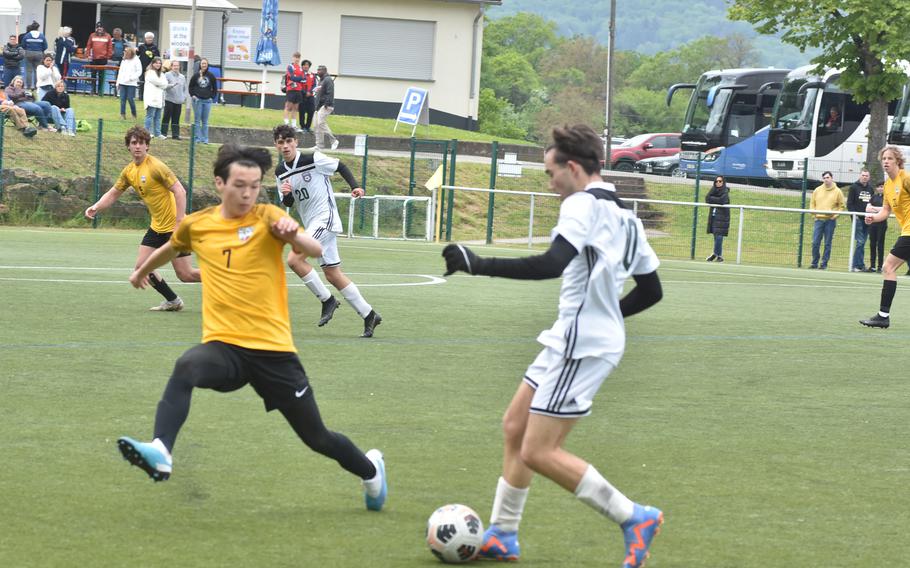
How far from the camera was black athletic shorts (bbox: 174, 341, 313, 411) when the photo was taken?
19.5ft

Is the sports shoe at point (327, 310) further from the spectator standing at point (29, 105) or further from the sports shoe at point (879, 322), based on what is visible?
the spectator standing at point (29, 105)

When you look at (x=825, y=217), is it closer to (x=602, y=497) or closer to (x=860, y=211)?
(x=860, y=211)

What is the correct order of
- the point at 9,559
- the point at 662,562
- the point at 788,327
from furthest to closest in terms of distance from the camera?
the point at 788,327
the point at 662,562
the point at 9,559

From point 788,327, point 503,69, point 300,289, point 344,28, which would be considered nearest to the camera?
point 788,327

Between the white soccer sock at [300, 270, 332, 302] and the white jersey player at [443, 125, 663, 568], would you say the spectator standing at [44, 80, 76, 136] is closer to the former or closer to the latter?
the white soccer sock at [300, 270, 332, 302]

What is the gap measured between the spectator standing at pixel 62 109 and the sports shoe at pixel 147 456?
25.5 meters

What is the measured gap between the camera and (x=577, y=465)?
5.44 metres

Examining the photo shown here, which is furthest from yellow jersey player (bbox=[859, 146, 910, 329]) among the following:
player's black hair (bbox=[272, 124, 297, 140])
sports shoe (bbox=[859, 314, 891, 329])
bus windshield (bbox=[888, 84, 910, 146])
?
bus windshield (bbox=[888, 84, 910, 146])

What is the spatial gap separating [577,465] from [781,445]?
11.1ft

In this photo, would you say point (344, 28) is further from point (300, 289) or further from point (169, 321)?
point (169, 321)

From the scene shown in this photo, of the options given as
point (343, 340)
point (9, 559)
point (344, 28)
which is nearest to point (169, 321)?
point (343, 340)

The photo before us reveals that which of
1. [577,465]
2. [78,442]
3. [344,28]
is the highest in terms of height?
[344,28]

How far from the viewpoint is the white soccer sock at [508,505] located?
5641 mm

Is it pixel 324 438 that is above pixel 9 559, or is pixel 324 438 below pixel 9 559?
above
